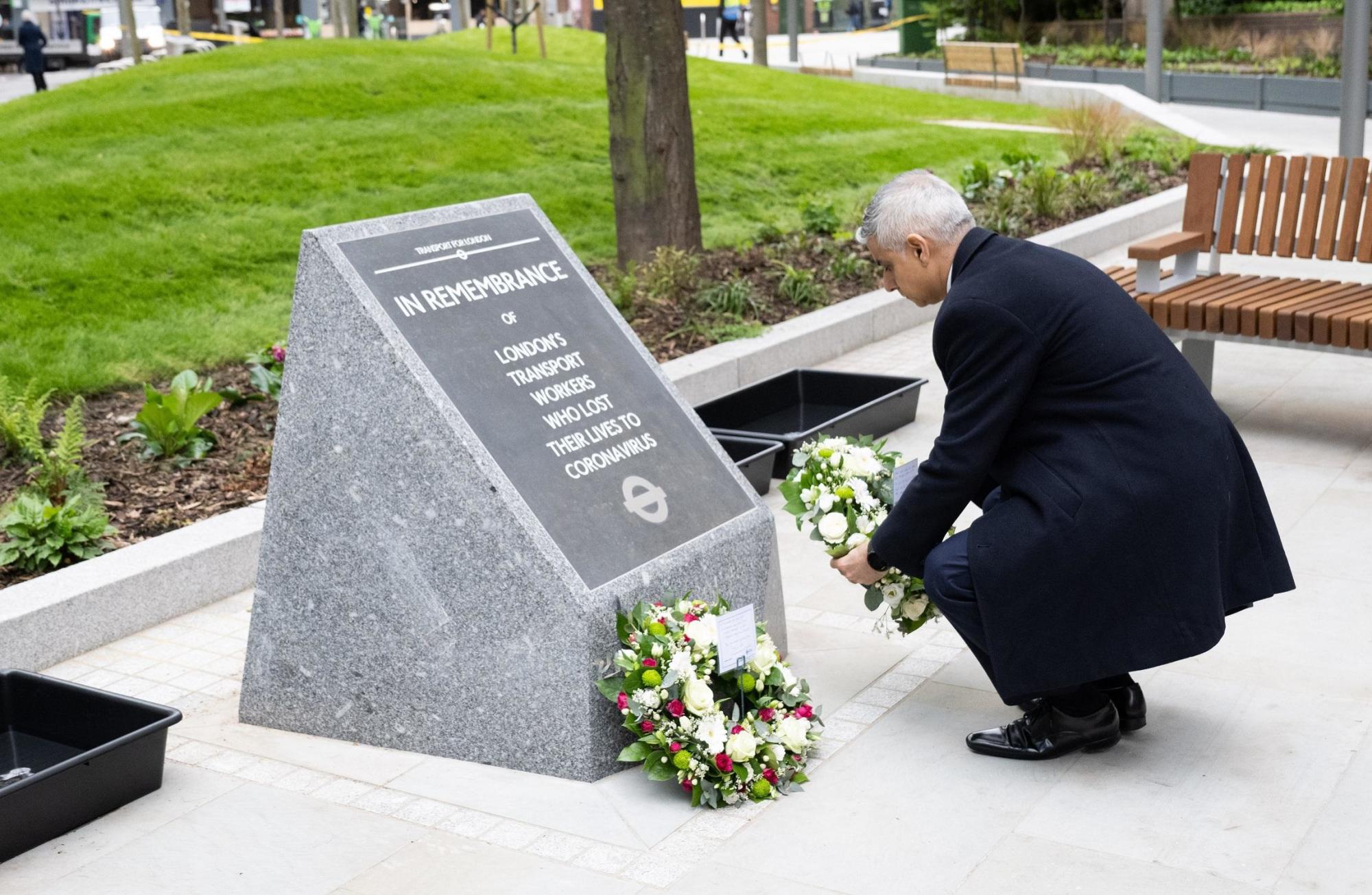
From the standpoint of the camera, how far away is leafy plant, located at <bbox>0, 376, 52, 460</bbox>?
640cm

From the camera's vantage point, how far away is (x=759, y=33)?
1252 inches

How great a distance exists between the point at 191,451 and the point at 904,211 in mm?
4084

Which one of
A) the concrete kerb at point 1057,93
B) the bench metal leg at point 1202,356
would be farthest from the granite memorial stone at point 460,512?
the concrete kerb at point 1057,93

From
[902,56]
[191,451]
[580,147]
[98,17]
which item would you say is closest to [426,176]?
[580,147]

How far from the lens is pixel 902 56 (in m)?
35.6

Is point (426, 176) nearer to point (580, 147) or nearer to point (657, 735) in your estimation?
point (580, 147)

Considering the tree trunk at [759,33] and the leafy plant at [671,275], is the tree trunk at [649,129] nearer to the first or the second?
the leafy plant at [671,275]

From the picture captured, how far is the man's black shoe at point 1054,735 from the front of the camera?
4016 millimetres

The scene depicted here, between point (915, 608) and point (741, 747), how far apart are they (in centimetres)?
80

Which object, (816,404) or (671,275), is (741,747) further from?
(671,275)

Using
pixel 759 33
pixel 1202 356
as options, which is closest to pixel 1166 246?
pixel 1202 356

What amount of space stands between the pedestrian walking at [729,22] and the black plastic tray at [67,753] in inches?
1527

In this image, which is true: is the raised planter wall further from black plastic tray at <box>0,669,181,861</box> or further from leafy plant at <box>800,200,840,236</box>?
black plastic tray at <box>0,669,181,861</box>

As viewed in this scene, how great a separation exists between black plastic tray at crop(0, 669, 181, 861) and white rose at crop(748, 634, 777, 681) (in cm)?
156
